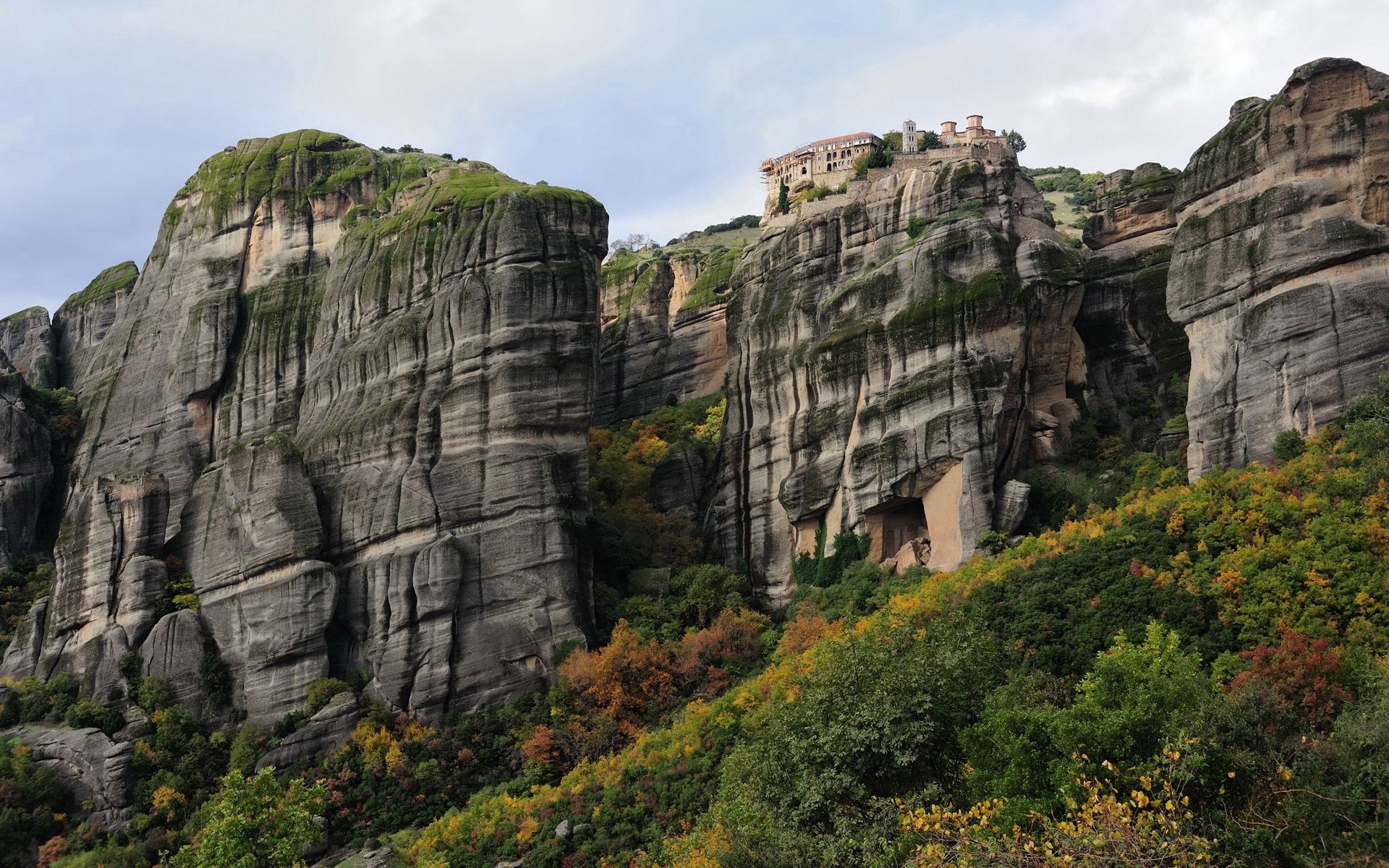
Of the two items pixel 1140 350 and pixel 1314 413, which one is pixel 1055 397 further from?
pixel 1314 413

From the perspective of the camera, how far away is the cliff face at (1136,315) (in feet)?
146

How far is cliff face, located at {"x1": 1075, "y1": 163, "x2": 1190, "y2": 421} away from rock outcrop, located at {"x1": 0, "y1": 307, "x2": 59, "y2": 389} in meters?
44.8

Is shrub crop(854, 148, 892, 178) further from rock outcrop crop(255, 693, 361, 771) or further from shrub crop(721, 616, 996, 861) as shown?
shrub crop(721, 616, 996, 861)

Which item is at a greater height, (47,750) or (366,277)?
(366,277)

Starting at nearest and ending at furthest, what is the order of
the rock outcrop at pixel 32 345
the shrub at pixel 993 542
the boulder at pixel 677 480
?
the shrub at pixel 993 542 < the boulder at pixel 677 480 < the rock outcrop at pixel 32 345

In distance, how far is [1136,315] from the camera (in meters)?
45.3

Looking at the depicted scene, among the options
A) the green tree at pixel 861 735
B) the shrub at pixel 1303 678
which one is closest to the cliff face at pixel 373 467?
the green tree at pixel 861 735

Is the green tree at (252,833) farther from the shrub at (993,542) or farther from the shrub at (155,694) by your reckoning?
Answer: the shrub at (993,542)

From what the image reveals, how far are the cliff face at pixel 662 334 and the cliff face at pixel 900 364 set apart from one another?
10628 millimetres

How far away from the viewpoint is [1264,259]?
35656mm

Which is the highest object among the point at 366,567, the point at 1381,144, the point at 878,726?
the point at 1381,144

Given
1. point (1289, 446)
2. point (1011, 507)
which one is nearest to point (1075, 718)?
point (1289, 446)

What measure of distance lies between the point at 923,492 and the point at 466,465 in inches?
552

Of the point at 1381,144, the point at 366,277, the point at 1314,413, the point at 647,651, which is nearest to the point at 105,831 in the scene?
the point at 647,651
